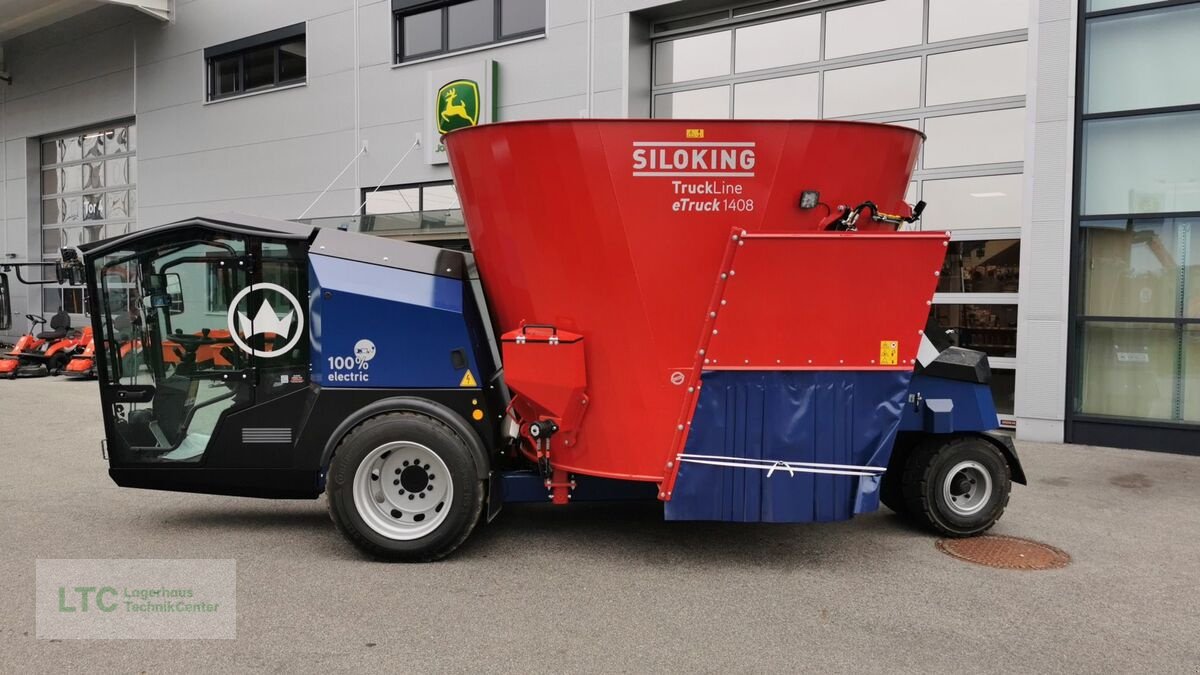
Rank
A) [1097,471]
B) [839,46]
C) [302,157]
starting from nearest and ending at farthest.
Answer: [1097,471], [839,46], [302,157]

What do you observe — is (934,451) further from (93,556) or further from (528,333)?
(93,556)

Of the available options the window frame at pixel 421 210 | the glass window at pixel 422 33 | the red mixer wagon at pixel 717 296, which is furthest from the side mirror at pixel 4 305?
the red mixer wagon at pixel 717 296

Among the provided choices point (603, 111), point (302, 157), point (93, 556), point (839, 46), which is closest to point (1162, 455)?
point (839, 46)

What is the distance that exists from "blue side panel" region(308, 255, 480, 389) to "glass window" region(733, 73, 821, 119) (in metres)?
7.17

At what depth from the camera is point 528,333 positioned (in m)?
4.55

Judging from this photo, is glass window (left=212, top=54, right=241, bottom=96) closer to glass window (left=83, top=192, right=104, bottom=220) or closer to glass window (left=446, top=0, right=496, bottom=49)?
glass window (left=83, top=192, right=104, bottom=220)

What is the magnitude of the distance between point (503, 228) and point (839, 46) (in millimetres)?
7467

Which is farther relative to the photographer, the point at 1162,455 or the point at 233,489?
the point at 1162,455

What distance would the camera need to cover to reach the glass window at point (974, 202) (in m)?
9.30

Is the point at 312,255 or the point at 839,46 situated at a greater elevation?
the point at 839,46

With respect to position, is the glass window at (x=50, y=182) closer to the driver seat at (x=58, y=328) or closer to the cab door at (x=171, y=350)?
the driver seat at (x=58, y=328)

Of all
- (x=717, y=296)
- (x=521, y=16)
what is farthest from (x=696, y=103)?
(x=717, y=296)

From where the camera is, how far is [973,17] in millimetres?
9469

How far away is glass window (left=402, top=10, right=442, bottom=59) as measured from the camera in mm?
13352
